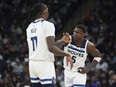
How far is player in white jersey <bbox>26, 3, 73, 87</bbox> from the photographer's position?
7.54m

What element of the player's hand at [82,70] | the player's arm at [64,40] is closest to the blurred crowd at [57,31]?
the player's hand at [82,70]

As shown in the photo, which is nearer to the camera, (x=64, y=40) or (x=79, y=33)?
(x=64, y=40)

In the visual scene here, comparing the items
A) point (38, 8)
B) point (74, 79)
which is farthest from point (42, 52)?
point (74, 79)

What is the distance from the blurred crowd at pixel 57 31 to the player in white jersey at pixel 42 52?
23.5 feet

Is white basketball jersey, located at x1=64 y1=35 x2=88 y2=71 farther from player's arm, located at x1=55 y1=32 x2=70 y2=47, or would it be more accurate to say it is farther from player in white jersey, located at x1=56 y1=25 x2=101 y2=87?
player's arm, located at x1=55 y1=32 x2=70 y2=47

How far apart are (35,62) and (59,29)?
16348mm

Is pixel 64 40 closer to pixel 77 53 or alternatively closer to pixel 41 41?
pixel 41 41

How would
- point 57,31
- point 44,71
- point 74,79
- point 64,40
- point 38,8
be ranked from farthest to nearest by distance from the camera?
point 57,31, point 74,79, point 64,40, point 38,8, point 44,71

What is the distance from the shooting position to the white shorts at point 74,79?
9.80 meters

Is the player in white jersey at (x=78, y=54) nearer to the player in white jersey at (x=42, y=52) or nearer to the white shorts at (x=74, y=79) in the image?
the white shorts at (x=74, y=79)

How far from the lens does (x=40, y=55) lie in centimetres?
760

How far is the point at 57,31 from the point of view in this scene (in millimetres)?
23812

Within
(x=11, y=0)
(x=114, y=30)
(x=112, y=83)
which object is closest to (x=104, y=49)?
(x=114, y=30)

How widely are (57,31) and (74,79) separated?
46.1ft
